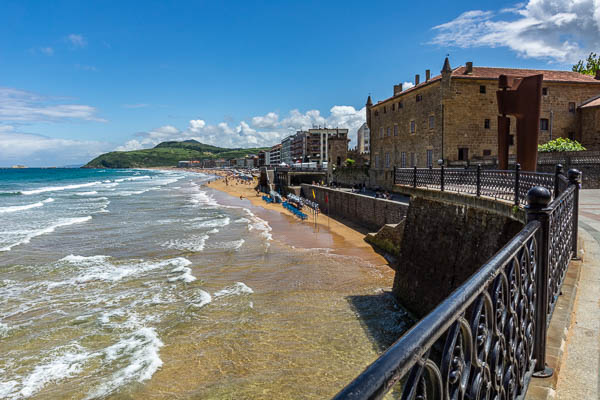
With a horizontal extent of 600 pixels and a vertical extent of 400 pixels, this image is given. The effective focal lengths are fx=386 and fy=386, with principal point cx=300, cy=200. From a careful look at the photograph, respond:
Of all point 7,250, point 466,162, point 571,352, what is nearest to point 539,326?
point 571,352

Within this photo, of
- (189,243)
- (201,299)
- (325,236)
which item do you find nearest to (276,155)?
(325,236)

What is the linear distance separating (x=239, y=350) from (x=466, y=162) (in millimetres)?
25843

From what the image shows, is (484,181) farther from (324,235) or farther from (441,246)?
(324,235)

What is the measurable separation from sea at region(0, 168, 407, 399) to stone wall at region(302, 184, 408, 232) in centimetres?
419

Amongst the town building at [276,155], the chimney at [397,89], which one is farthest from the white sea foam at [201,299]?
the town building at [276,155]

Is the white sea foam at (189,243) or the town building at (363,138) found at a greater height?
the town building at (363,138)

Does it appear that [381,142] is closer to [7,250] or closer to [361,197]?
[361,197]

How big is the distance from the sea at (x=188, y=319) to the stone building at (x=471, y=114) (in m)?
16.5

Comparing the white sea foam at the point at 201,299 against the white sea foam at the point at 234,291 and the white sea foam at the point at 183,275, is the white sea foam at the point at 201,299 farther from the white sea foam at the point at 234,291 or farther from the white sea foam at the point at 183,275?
the white sea foam at the point at 183,275

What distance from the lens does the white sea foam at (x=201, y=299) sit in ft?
37.4

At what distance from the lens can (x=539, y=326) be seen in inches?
109

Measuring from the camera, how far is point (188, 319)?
34.0ft

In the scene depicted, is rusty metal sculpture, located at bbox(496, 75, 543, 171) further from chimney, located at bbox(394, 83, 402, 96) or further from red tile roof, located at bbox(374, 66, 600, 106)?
chimney, located at bbox(394, 83, 402, 96)

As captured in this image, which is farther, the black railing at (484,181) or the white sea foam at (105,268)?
the white sea foam at (105,268)
